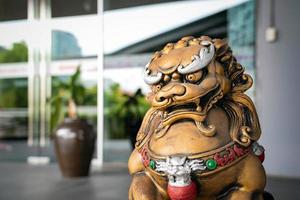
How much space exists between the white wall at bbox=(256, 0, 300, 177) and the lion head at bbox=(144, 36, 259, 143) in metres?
4.13

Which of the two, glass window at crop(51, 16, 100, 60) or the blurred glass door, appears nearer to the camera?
glass window at crop(51, 16, 100, 60)

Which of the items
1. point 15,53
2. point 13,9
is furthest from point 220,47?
point 13,9

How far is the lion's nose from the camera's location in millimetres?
1451

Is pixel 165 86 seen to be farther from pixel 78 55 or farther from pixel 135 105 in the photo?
pixel 78 55

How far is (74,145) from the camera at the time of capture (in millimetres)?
5227

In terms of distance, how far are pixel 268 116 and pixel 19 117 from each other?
177 inches

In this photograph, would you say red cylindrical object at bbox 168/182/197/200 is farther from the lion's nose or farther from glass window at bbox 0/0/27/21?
glass window at bbox 0/0/27/21

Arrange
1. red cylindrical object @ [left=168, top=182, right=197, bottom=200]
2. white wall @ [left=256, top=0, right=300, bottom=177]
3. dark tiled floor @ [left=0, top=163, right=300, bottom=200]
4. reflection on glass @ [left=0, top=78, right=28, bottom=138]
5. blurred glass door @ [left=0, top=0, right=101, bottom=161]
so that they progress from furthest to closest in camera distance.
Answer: reflection on glass @ [left=0, top=78, right=28, bottom=138] < blurred glass door @ [left=0, top=0, right=101, bottom=161] < white wall @ [left=256, top=0, right=300, bottom=177] < dark tiled floor @ [left=0, top=163, right=300, bottom=200] < red cylindrical object @ [left=168, top=182, right=197, bottom=200]

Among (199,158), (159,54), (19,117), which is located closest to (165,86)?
(159,54)

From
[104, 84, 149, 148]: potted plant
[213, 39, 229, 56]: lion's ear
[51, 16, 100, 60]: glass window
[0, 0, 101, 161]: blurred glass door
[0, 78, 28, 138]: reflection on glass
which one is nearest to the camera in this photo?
[213, 39, 229, 56]: lion's ear

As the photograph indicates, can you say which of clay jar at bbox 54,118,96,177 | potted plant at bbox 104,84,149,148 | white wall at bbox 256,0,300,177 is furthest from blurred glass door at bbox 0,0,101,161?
white wall at bbox 256,0,300,177

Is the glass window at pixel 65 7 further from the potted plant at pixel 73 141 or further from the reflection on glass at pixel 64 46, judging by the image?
the potted plant at pixel 73 141

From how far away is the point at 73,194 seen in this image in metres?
4.30

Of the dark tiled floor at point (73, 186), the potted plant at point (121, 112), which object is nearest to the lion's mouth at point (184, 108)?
the dark tiled floor at point (73, 186)
